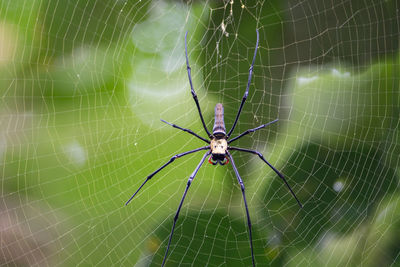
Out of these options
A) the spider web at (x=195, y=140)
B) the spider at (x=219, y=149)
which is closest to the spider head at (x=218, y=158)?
the spider at (x=219, y=149)

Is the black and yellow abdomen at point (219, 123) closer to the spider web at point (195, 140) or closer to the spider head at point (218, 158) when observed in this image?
the spider web at point (195, 140)

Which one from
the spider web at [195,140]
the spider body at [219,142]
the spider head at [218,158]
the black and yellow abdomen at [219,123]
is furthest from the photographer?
the spider head at [218,158]

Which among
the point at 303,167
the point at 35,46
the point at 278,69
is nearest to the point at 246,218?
the point at 303,167

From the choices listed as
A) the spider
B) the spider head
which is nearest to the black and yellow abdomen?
the spider

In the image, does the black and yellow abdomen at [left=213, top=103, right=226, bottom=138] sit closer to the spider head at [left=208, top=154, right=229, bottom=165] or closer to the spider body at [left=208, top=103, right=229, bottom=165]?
the spider body at [left=208, top=103, right=229, bottom=165]

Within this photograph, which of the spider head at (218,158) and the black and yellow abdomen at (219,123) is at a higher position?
the black and yellow abdomen at (219,123)

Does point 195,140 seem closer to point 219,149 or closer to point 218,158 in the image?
point 218,158

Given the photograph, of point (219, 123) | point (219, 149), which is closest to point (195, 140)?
point (219, 123)
